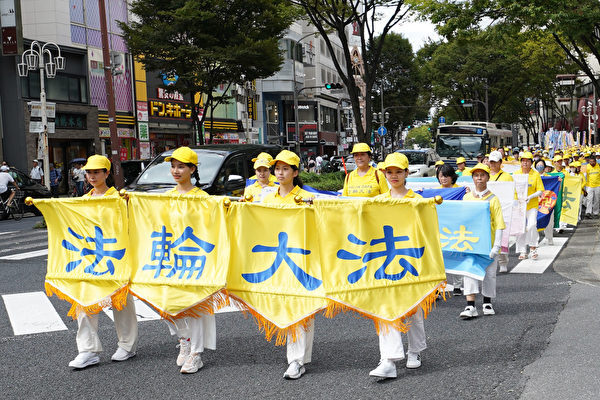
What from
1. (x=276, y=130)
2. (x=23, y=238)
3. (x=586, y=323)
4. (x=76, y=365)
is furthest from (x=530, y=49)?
(x=76, y=365)

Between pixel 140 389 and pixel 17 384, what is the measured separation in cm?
101

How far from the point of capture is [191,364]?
19.0 feet

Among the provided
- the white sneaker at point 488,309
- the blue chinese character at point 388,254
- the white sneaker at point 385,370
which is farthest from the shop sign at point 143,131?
the white sneaker at point 385,370

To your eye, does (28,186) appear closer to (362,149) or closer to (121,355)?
(362,149)

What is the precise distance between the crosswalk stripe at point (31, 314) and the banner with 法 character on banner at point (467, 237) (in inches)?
164

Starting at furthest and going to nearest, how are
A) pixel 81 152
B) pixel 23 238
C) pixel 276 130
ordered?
pixel 276 130
pixel 81 152
pixel 23 238

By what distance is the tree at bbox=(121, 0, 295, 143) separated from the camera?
87.1ft

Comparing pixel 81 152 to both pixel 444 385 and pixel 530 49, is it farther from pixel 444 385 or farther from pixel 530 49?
pixel 444 385

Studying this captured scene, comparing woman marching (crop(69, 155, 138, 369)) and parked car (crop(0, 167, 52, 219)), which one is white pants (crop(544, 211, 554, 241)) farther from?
parked car (crop(0, 167, 52, 219))

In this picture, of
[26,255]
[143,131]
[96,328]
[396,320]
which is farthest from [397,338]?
[143,131]

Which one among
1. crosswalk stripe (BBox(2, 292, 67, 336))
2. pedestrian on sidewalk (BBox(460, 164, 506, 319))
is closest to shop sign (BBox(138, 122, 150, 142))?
crosswalk stripe (BBox(2, 292, 67, 336))

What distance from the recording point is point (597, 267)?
36.2 ft

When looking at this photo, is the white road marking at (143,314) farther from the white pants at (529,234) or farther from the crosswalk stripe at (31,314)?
the white pants at (529,234)

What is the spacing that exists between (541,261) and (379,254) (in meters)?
7.34
